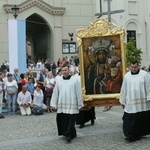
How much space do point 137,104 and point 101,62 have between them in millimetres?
2224

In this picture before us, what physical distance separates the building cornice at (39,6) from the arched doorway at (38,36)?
3.37ft

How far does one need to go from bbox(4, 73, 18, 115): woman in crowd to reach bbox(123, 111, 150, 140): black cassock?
7.22 meters

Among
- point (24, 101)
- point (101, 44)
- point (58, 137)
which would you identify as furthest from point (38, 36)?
point (58, 137)

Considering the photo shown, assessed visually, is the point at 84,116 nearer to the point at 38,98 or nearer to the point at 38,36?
the point at 38,98

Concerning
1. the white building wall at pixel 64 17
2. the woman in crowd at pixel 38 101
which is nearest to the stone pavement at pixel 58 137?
the woman in crowd at pixel 38 101

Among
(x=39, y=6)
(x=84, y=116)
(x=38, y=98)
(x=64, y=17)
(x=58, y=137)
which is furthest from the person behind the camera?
(x=64, y=17)

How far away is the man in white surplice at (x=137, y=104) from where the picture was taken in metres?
9.05

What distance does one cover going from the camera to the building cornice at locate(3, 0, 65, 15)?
3052cm

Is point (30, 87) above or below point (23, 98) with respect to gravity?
above

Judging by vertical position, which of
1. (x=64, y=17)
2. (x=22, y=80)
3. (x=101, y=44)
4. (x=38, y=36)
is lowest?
(x=22, y=80)

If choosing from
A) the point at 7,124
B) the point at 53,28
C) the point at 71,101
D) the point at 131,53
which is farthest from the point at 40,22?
the point at 71,101

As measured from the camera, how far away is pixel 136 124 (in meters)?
9.02

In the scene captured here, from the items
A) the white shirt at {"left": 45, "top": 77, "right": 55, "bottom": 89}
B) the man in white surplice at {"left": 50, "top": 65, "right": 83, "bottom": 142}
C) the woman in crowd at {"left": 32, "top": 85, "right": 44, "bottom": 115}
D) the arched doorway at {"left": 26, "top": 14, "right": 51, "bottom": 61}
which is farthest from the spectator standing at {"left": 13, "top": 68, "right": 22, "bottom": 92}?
the arched doorway at {"left": 26, "top": 14, "right": 51, "bottom": 61}

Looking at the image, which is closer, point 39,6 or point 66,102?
point 66,102
